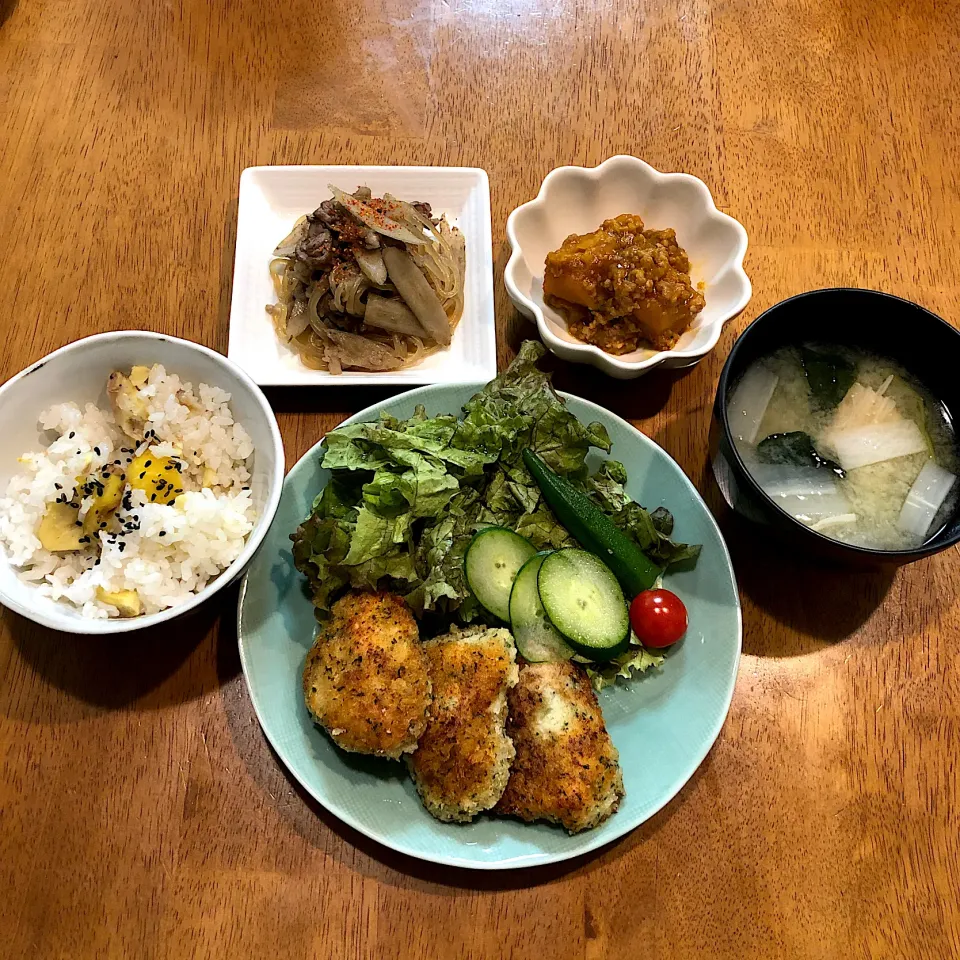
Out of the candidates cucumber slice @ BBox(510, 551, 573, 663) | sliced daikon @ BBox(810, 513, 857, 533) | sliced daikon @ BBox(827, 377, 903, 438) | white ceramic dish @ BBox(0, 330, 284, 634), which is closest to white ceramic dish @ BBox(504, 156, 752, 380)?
sliced daikon @ BBox(827, 377, 903, 438)

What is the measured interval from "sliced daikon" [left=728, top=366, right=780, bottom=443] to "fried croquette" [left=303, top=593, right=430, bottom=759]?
0.93 meters

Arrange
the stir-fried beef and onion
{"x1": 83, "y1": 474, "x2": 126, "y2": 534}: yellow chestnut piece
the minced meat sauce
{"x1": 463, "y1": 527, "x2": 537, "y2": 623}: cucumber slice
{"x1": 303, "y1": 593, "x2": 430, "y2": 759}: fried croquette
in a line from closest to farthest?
1. {"x1": 303, "y1": 593, "x2": 430, "y2": 759}: fried croquette
2. {"x1": 83, "y1": 474, "x2": 126, "y2": 534}: yellow chestnut piece
3. {"x1": 463, "y1": 527, "x2": 537, "y2": 623}: cucumber slice
4. the minced meat sauce
5. the stir-fried beef and onion

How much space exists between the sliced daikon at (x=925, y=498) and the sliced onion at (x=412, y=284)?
131 cm

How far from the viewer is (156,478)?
1.79m

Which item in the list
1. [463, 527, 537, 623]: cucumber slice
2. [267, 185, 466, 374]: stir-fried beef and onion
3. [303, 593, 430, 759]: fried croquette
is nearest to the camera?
[303, 593, 430, 759]: fried croquette

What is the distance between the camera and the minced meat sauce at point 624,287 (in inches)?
81.7

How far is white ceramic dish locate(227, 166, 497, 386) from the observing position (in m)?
2.12

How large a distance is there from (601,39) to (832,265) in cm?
116

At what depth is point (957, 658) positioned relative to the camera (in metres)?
2.05

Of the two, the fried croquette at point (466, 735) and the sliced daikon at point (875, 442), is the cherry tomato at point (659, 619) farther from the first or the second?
the sliced daikon at point (875, 442)

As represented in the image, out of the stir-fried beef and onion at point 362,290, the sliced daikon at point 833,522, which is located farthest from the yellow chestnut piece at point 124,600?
the sliced daikon at point 833,522

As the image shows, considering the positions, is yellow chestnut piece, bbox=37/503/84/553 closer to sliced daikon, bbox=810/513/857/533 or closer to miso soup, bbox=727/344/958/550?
miso soup, bbox=727/344/958/550

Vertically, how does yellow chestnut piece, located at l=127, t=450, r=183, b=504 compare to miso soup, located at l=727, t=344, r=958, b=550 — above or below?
below

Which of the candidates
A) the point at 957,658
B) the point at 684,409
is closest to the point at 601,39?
the point at 684,409
